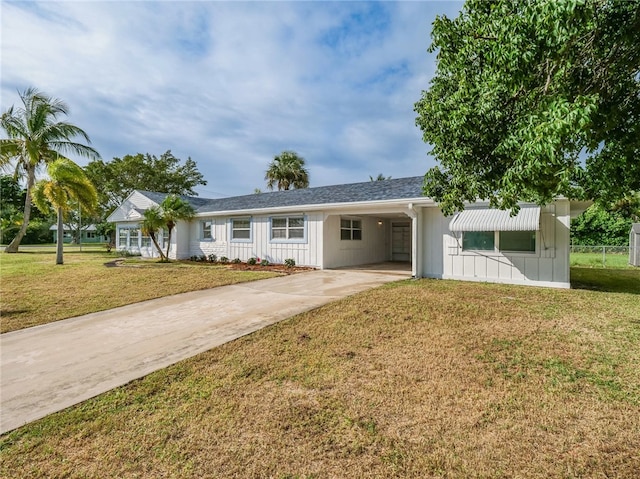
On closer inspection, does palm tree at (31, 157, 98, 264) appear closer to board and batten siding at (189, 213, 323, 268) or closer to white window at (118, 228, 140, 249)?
white window at (118, 228, 140, 249)

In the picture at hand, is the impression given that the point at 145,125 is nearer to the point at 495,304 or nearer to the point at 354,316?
the point at 354,316

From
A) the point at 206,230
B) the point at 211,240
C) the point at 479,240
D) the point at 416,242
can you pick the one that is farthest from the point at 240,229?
the point at 479,240

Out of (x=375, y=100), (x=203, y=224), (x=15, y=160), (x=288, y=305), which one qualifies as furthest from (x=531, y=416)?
(x=15, y=160)

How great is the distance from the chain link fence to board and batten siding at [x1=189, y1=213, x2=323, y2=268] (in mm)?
15640

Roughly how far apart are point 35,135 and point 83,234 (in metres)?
43.9

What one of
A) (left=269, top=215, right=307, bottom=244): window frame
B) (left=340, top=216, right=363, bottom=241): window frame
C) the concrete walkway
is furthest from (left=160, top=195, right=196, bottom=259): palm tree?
the concrete walkway

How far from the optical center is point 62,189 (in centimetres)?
1675

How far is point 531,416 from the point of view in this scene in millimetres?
3100

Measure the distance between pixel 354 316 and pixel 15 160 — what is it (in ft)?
95.8

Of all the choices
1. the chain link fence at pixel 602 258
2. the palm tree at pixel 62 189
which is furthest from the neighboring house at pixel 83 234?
the chain link fence at pixel 602 258

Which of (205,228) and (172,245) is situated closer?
(205,228)

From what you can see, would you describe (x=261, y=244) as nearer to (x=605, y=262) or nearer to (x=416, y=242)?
(x=416, y=242)

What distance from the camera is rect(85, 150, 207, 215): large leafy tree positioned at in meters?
34.3

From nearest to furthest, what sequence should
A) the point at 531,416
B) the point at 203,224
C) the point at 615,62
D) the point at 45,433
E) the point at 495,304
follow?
the point at 45,433 < the point at 531,416 < the point at 615,62 < the point at 495,304 < the point at 203,224
